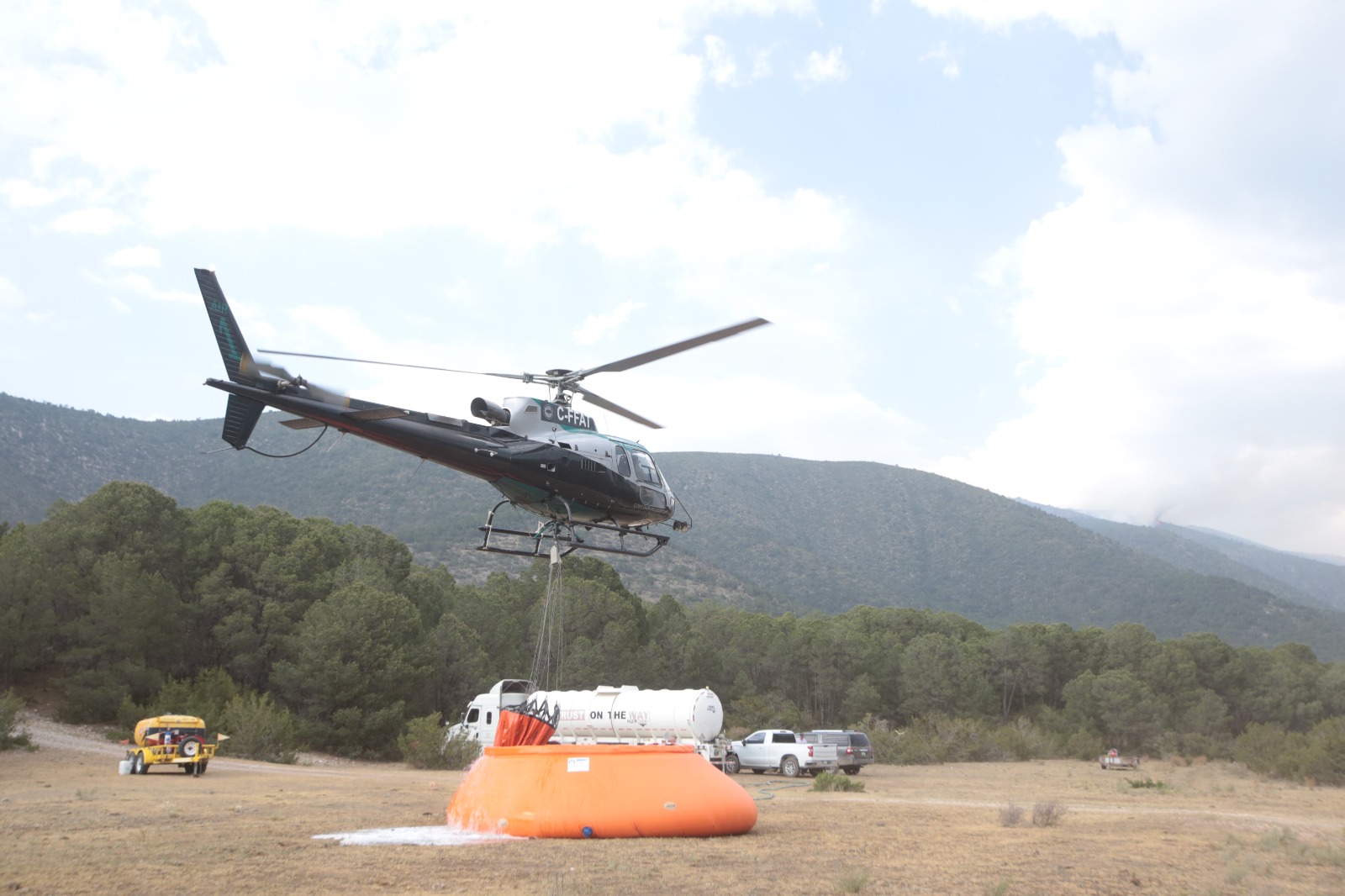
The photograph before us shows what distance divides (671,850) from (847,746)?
22.4 m

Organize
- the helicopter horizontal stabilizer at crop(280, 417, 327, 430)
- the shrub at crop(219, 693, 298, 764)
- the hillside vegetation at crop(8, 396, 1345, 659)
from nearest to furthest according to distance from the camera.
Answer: the helicopter horizontal stabilizer at crop(280, 417, 327, 430) → the shrub at crop(219, 693, 298, 764) → the hillside vegetation at crop(8, 396, 1345, 659)

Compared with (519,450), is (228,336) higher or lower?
higher

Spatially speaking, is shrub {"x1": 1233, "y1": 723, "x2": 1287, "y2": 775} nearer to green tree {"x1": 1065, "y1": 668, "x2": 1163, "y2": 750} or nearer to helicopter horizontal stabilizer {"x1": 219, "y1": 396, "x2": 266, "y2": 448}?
green tree {"x1": 1065, "y1": 668, "x2": 1163, "y2": 750}

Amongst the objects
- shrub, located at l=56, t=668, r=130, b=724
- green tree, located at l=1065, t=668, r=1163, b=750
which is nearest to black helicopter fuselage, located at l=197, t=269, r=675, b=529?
shrub, located at l=56, t=668, r=130, b=724

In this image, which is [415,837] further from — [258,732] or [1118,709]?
[1118,709]

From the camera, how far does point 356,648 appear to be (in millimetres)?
39906

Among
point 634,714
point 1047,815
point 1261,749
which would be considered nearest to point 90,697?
point 634,714

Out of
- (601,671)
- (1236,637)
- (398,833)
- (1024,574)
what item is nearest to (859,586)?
(1024,574)

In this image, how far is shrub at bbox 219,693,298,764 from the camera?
32.9 m

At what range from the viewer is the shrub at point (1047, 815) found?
1614cm

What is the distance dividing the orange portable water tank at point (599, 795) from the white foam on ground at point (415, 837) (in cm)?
23

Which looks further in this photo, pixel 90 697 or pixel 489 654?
pixel 489 654

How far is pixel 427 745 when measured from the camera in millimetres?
34125

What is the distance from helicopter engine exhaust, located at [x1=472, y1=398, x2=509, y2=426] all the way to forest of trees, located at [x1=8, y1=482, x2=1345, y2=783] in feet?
79.1
